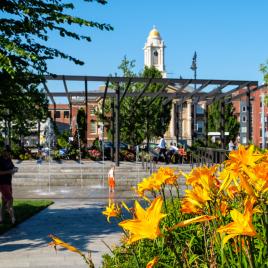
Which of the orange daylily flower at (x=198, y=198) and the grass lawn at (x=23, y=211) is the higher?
the orange daylily flower at (x=198, y=198)

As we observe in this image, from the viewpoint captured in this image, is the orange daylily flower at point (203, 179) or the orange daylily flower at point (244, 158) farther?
the orange daylily flower at point (203, 179)

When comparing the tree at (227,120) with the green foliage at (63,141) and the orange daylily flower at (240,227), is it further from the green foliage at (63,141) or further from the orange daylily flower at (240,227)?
the orange daylily flower at (240,227)

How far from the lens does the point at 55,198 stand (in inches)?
673

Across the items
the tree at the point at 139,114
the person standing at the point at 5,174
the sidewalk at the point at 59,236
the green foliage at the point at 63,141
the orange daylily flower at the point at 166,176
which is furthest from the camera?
the tree at the point at 139,114

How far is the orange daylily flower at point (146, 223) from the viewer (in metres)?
→ 1.78

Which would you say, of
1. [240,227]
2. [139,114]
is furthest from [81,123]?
[240,227]

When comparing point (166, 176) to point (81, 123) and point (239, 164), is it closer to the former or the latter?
point (239, 164)

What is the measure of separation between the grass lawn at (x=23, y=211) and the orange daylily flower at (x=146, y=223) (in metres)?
8.48

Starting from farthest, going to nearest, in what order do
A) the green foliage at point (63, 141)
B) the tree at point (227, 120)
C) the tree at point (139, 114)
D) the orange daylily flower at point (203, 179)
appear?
the tree at point (227, 120) < the tree at point (139, 114) < the green foliage at point (63, 141) < the orange daylily flower at point (203, 179)

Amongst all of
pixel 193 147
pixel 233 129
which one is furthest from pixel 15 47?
pixel 233 129

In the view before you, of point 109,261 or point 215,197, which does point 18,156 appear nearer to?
point 109,261

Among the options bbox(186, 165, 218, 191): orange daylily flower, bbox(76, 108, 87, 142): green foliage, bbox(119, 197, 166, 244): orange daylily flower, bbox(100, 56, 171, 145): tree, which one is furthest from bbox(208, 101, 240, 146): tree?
bbox(119, 197, 166, 244): orange daylily flower

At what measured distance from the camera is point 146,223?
5.94ft

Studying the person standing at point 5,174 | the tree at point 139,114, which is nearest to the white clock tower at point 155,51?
the tree at point 139,114
